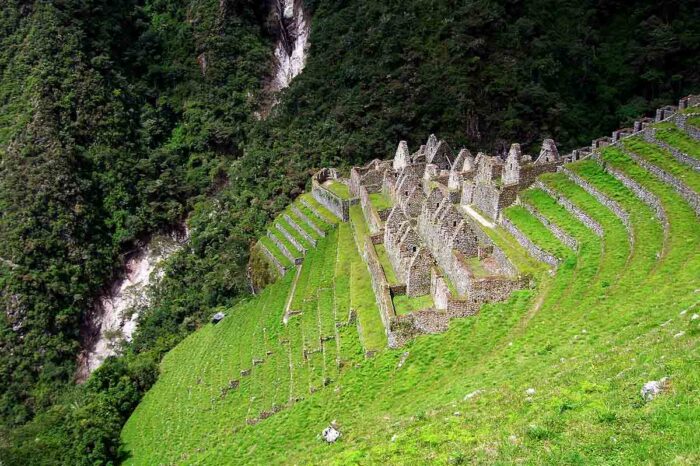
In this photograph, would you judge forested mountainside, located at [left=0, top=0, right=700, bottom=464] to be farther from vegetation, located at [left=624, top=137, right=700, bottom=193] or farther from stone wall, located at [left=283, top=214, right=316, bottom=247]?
vegetation, located at [left=624, top=137, right=700, bottom=193]

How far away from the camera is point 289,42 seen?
9412cm

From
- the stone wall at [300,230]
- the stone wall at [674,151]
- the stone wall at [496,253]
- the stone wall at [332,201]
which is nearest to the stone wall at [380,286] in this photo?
the stone wall at [496,253]

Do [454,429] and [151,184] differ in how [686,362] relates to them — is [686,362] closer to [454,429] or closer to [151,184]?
[454,429]

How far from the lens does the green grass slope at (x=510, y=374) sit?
976 centimetres

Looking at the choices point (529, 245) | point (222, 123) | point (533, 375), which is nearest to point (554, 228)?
point (529, 245)

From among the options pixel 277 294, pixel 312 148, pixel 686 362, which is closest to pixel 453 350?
pixel 686 362

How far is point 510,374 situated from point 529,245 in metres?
9.78

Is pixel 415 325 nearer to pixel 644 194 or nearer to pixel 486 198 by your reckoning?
pixel 486 198

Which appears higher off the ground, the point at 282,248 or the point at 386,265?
the point at 282,248

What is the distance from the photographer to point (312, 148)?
6209cm

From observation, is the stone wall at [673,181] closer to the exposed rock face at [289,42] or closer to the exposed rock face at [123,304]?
the exposed rock face at [123,304]

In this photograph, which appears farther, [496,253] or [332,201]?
[332,201]

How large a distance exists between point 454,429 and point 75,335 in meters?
59.2

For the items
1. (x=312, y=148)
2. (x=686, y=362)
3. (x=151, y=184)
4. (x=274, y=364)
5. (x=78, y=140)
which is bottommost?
(x=274, y=364)
